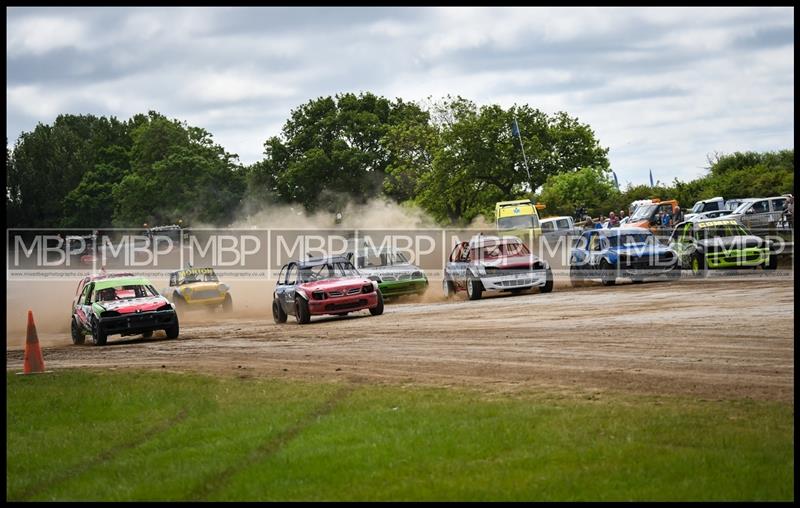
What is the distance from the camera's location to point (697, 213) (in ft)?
154

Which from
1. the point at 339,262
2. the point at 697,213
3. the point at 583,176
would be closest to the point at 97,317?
the point at 339,262

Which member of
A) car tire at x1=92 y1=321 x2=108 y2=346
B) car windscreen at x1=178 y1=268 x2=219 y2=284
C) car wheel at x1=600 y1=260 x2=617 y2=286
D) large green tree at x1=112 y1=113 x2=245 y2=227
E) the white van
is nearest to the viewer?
car tire at x1=92 y1=321 x2=108 y2=346

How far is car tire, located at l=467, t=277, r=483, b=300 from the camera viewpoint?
91.2 feet

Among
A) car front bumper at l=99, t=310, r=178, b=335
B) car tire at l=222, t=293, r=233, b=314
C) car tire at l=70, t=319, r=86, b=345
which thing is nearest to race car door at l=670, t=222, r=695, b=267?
car tire at l=222, t=293, r=233, b=314

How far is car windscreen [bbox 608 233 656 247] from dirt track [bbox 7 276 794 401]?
1926mm

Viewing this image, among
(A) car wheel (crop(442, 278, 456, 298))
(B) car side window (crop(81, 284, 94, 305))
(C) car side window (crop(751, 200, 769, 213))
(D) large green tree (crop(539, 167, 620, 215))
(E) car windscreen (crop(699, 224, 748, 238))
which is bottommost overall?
(A) car wheel (crop(442, 278, 456, 298))

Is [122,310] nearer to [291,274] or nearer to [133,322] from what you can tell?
[133,322]

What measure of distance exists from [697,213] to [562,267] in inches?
394

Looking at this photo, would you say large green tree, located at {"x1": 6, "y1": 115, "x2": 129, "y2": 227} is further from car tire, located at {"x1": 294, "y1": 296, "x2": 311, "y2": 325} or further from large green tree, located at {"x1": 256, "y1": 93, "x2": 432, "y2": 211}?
car tire, located at {"x1": 294, "y1": 296, "x2": 311, "y2": 325}

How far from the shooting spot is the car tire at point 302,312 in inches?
957

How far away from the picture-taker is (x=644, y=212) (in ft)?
158

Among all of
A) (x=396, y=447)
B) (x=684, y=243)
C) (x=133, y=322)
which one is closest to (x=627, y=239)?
(x=684, y=243)

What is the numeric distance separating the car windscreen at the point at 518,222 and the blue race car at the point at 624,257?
18.8 m

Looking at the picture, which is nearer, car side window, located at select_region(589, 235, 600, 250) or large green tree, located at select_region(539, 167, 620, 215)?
car side window, located at select_region(589, 235, 600, 250)
